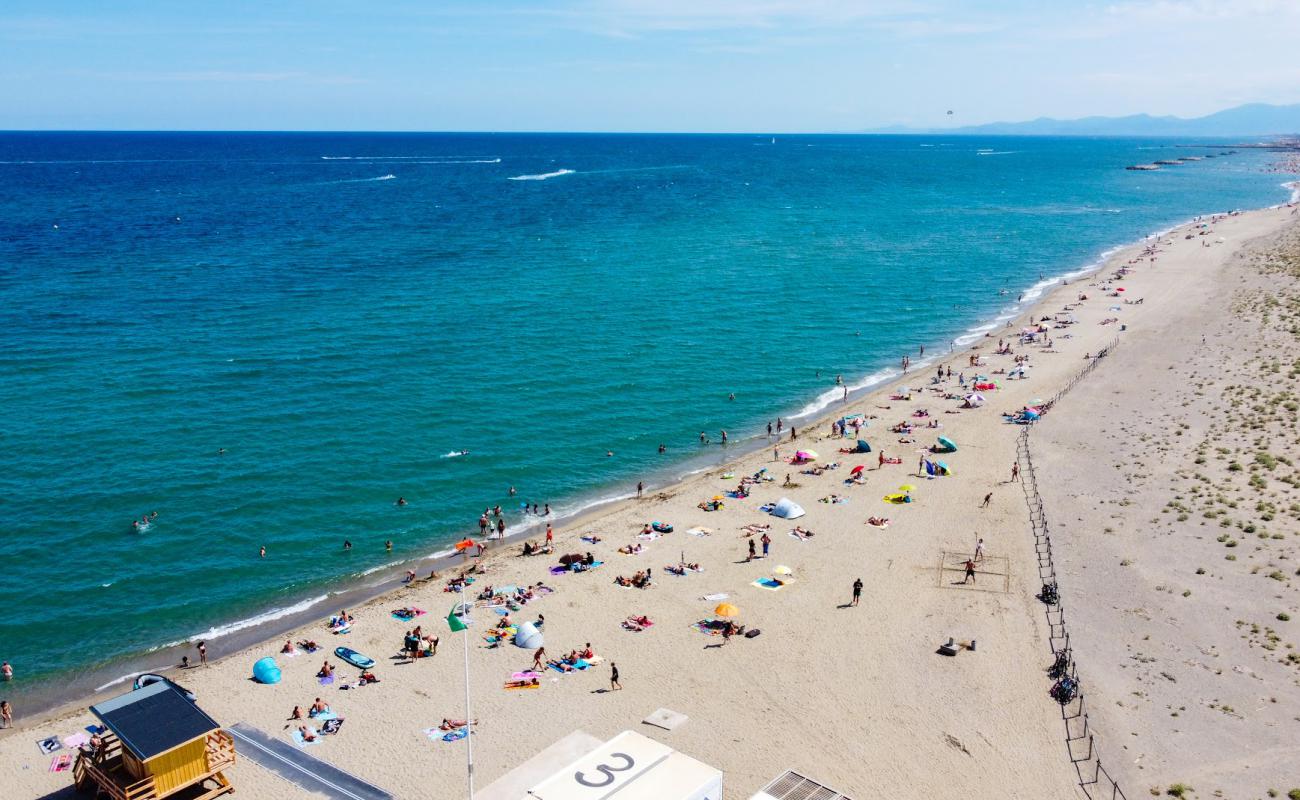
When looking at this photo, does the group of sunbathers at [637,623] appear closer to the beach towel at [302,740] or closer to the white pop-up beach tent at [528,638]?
the white pop-up beach tent at [528,638]

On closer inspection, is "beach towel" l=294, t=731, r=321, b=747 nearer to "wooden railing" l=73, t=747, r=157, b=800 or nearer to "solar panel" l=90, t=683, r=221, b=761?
"solar panel" l=90, t=683, r=221, b=761

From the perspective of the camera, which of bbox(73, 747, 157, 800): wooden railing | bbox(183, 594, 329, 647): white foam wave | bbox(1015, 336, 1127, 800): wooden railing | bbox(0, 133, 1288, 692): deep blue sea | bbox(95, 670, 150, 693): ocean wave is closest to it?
bbox(73, 747, 157, 800): wooden railing

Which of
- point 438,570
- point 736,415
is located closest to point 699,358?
point 736,415

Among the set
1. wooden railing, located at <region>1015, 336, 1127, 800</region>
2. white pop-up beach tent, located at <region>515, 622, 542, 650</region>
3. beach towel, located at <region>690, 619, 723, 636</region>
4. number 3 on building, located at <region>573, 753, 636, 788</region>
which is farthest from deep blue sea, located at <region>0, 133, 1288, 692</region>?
number 3 on building, located at <region>573, 753, 636, 788</region>

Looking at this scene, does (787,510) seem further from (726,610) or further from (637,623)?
(637,623)

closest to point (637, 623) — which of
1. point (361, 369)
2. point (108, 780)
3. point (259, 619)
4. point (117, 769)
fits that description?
point (259, 619)

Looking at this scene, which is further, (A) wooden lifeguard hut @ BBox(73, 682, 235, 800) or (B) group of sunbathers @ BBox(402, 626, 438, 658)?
(B) group of sunbathers @ BBox(402, 626, 438, 658)
